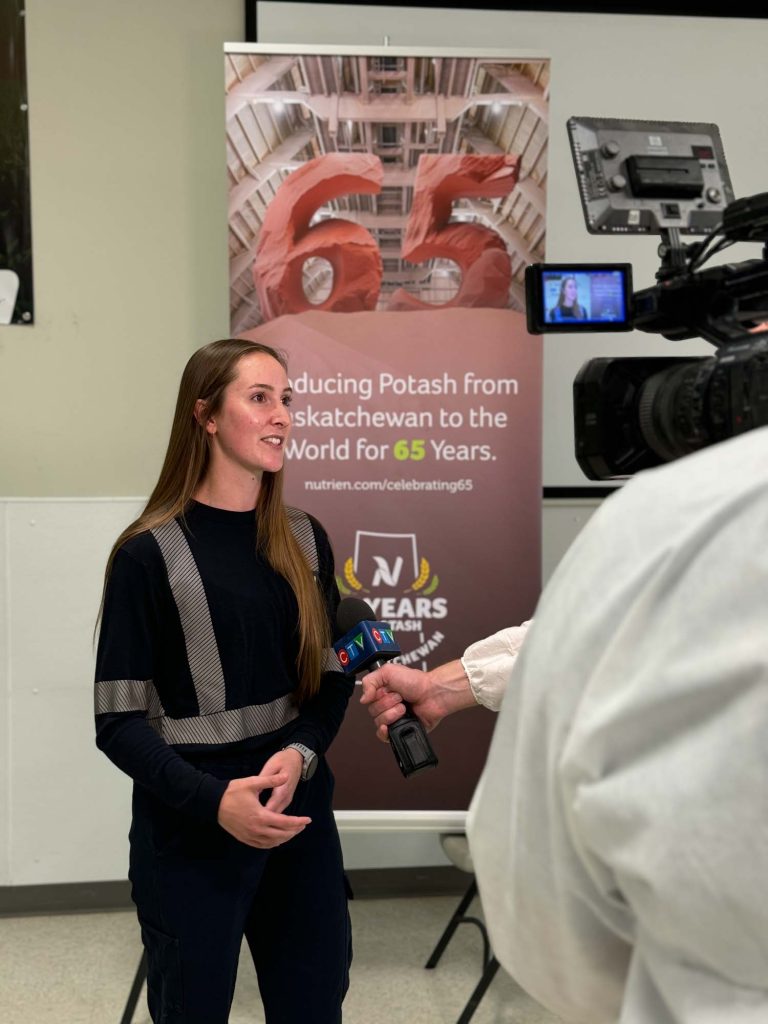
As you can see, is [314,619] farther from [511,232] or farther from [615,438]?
[511,232]

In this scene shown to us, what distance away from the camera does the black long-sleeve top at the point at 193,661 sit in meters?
1.72

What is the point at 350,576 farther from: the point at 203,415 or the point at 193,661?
the point at 193,661

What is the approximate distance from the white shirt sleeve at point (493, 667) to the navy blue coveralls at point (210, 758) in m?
0.29

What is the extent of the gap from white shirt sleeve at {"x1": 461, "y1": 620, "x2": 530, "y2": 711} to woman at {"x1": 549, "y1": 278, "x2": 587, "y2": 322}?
0.67 metres

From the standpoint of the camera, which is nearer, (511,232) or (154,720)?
(154,720)

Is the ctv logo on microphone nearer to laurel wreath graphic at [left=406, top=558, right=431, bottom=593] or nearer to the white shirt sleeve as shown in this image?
the white shirt sleeve

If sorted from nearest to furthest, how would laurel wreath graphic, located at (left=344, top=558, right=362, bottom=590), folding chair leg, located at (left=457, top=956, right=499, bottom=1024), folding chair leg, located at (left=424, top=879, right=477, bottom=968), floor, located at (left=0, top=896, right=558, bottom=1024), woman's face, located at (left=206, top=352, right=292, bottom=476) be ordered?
woman's face, located at (left=206, top=352, right=292, bottom=476) < folding chair leg, located at (left=457, top=956, right=499, bottom=1024) < floor, located at (left=0, top=896, right=558, bottom=1024) < folding chair leg, located at (left=424, top=879, right=477, bottom=968) < laurel wreath graphic, located at (left=344, top=558, right=362, bottom=590)

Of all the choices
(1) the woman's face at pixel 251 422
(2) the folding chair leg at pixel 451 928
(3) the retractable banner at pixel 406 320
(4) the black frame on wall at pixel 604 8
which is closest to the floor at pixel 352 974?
(2) the folding chair leg at pixel 451 928

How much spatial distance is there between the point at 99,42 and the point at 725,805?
3.40 metres

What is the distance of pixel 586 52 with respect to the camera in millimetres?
3436

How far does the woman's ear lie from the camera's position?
1.96 metres

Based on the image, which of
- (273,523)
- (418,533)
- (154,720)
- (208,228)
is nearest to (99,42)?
(208,228)

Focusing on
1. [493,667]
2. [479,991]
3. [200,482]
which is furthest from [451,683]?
[479,991]

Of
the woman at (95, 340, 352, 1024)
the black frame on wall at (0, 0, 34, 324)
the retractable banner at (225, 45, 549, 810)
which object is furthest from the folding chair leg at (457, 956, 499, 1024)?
the black frame on wall at (0, 0, 34, 324)
